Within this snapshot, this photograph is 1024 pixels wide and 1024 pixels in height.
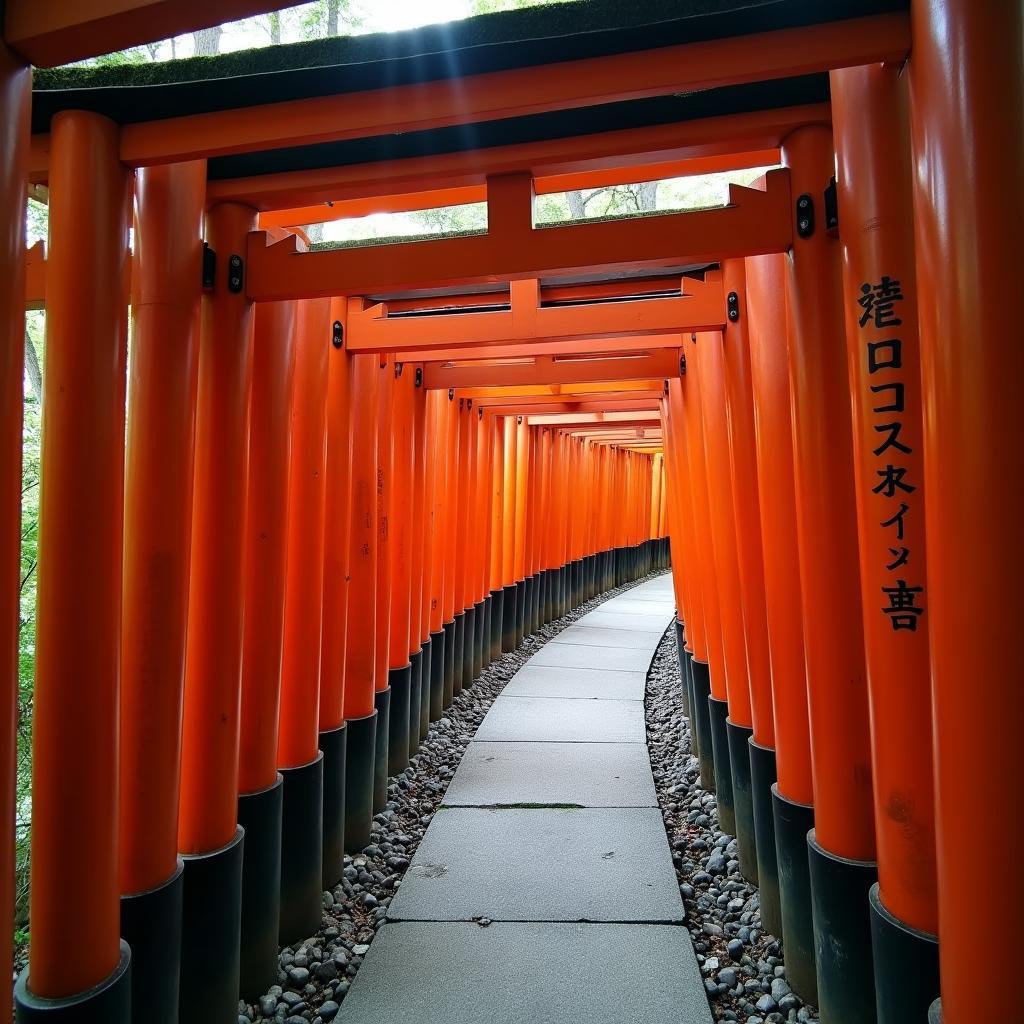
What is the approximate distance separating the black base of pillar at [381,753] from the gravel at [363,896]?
12 cm

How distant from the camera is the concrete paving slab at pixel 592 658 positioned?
30.4ft

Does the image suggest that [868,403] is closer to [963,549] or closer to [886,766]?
[963,549]

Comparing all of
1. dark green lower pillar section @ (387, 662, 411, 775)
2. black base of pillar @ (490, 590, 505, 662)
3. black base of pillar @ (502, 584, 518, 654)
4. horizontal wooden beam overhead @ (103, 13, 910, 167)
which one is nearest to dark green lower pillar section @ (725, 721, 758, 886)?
dark green lower pillar section @ (387, 662, 411, 775)

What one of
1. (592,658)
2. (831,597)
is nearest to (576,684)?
(592,658)

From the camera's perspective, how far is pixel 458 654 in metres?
8.02

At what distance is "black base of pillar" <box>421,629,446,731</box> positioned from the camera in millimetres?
7000

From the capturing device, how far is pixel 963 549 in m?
1.66

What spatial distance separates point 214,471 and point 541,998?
249 centimetres

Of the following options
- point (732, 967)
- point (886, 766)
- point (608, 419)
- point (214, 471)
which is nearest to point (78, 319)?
point (214, 471)

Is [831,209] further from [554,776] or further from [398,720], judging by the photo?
[398,720]

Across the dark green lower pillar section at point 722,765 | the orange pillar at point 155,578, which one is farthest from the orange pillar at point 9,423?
the dark green lower pillar section at point 722,765

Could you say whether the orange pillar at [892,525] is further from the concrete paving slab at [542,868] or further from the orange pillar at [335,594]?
the orange pillar at [335,594]

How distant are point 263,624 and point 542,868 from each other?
218 cm

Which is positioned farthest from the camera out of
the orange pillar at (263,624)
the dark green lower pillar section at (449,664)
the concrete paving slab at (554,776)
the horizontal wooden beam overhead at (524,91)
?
the dark green lower pillar section at (449,664)
